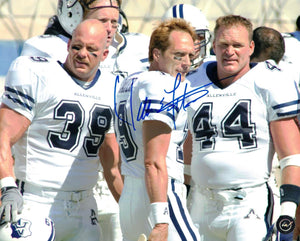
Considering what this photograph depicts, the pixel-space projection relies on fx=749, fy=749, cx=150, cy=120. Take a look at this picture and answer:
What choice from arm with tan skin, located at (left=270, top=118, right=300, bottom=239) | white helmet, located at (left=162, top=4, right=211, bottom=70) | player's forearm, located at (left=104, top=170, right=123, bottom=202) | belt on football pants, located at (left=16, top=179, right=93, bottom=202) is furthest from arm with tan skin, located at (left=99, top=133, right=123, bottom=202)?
white helmet, located at (left=162, top=4, right=211, bottom=70)

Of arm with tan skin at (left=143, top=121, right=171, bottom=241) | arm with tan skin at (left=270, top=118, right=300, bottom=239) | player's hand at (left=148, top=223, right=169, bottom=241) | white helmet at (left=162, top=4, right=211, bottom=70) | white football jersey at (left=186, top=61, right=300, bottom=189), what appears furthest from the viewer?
white helmet at (left=162, top=4, right=211, bottom=70)

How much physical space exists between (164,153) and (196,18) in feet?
8.44

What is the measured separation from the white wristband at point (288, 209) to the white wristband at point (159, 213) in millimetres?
778

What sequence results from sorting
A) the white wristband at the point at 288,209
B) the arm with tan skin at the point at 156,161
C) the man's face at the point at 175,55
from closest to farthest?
the arm with tan skin at the point at 156,161
the man's face at the point at 175,55
the white wristband at the point at 288,209

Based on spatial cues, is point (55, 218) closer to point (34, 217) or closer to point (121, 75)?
point (34, 217)

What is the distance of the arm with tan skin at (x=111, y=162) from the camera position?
14.7 ft

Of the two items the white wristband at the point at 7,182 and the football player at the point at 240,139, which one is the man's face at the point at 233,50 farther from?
the white wristband at the point at 7,182

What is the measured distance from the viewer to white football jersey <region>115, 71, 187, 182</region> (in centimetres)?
389

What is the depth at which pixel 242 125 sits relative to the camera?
449 cm

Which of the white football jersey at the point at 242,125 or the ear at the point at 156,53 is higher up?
the ear at the point at 156,53

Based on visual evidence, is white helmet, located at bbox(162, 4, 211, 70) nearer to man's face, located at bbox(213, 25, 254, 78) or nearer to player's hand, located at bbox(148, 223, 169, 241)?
man's face, located at bbox(213, 25, 254, 78)

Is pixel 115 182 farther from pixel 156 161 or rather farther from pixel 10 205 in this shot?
pixel 10 205

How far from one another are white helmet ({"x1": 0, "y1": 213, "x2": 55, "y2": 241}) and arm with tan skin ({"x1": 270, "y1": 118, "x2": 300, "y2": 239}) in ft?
4.58

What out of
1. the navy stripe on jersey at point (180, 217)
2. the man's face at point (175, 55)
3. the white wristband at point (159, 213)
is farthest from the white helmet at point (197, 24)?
the white wristband at point (159, 213)
